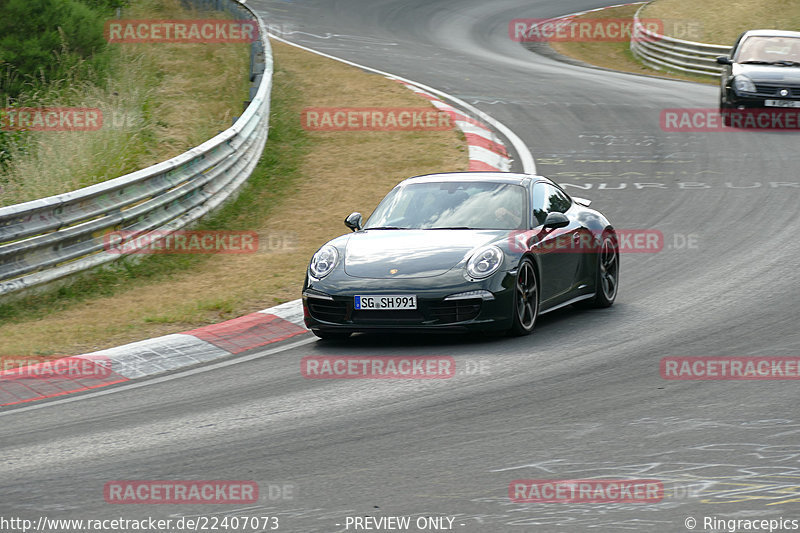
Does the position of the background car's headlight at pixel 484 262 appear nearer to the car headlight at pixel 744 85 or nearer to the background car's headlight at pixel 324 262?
the background car's headlight at pixel 324 262

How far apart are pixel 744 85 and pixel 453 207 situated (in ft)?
38.9

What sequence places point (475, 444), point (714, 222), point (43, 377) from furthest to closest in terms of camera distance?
point (714, 222) < point (43, 377) < point (475, 444)

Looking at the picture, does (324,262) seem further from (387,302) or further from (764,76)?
(764,76)

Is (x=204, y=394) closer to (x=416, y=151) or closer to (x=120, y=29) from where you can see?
(x=416, y=151)

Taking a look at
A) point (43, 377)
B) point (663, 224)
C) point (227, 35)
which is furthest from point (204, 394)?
point (227, 35)

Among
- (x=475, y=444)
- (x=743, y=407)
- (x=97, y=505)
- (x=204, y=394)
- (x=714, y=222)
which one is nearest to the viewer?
(x=97, y=505)

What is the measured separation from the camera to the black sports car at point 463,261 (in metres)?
9.14

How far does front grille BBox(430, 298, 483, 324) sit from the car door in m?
0.92

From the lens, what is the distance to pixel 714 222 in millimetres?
14070

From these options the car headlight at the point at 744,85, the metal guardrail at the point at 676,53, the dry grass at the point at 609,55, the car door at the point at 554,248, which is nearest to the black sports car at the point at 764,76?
the car headlight at the point at 744,85

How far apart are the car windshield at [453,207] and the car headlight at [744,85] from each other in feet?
37.3

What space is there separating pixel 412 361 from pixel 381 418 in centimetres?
164

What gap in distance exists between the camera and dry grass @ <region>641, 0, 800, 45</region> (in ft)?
113

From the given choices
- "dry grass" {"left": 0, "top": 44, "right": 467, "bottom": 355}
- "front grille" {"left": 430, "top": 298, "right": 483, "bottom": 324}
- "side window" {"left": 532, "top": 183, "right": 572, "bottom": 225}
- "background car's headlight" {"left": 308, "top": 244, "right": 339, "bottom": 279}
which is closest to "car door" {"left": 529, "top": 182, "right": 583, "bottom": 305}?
"side window" {"left": 532, "top": 183, "right": 572, "bottom": 225}
